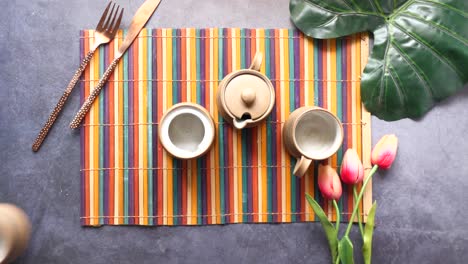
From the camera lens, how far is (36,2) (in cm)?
96

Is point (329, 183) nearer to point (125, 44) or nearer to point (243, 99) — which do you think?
point (243, 99)

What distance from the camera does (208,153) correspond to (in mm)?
955

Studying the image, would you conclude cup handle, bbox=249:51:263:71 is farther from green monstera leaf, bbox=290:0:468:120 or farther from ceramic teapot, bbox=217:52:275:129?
green monstera leaf, bbox=290:0:468:120

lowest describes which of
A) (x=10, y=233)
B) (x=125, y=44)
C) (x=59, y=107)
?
(x=10, y=233)

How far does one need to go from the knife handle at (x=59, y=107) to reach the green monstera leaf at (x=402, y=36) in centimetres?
49

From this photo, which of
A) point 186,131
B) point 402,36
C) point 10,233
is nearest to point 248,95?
point 186,131

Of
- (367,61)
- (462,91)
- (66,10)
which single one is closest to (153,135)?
(66,10)

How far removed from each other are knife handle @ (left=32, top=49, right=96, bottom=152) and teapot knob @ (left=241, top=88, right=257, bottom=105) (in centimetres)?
38

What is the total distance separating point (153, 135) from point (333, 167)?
0.43 meters

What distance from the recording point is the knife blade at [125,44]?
3.07 feet

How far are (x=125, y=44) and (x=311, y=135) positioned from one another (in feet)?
1.57

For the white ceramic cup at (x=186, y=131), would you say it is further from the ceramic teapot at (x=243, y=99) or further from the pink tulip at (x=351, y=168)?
the pink tulip at (x=351, y=168)

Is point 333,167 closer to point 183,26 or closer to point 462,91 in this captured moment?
point 462,91

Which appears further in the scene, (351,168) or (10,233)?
(351,168)
